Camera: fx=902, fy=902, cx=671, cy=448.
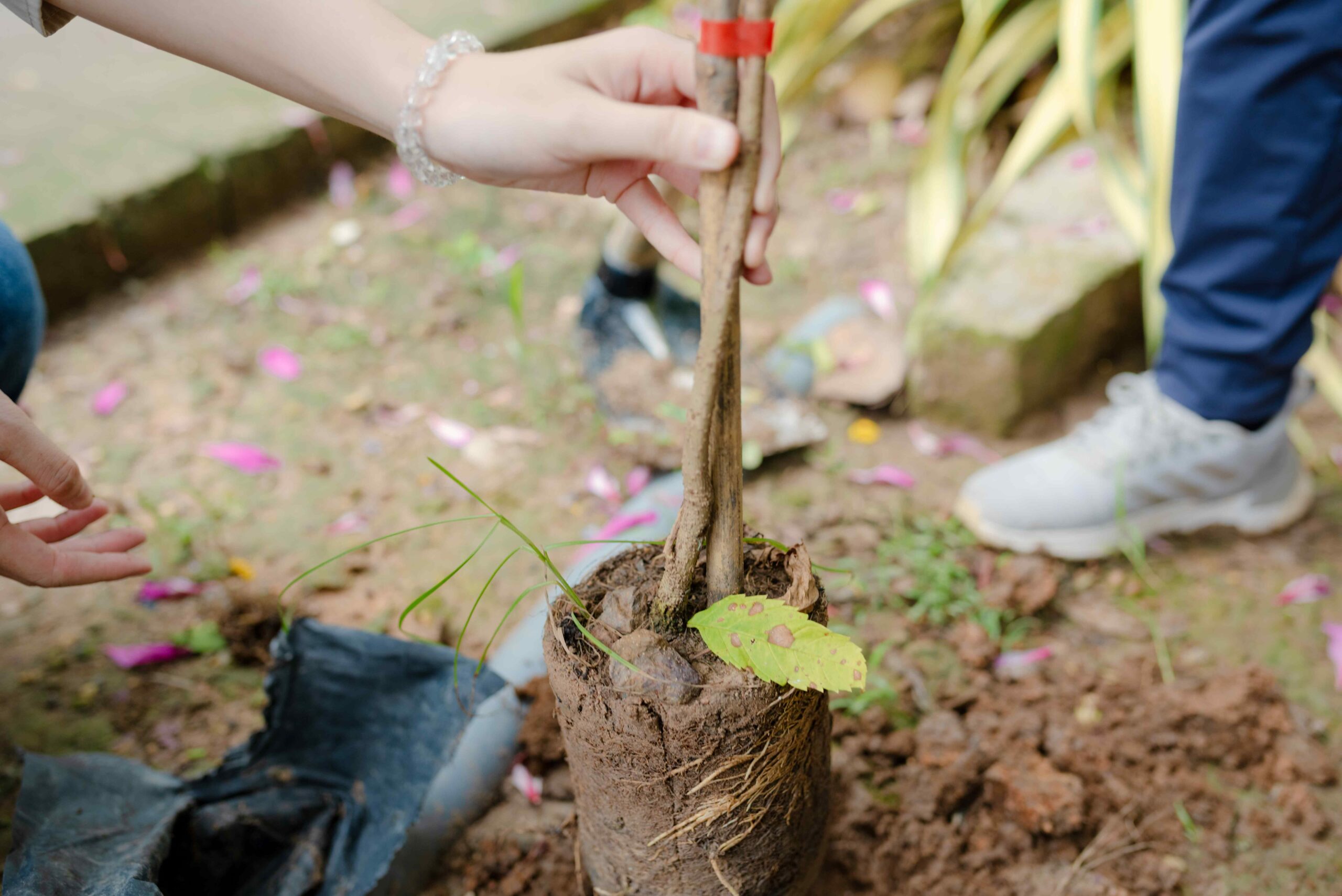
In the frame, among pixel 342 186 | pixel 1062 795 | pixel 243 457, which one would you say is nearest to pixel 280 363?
pixel 243 457

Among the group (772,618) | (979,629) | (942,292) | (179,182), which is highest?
(179,182)

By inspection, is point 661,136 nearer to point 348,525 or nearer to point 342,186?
point 348,525

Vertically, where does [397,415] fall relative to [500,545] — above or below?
above

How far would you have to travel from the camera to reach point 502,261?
2574mm

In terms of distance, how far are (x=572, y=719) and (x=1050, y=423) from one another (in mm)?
1538

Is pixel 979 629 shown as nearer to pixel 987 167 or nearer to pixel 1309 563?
pixel 1309 563

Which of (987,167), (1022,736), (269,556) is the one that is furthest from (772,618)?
(987,167)

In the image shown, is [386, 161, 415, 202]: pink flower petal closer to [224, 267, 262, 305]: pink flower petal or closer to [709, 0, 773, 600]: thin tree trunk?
[224, 267, 262, 305]: pink flower petal

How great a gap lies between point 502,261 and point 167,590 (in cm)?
127

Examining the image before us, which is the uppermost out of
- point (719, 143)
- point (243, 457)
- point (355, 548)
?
point (719, 143)

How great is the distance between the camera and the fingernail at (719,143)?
0.74m

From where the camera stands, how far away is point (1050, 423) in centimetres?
209

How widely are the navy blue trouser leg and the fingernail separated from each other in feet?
3.37

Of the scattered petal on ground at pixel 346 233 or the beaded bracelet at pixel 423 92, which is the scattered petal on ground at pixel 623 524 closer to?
the beaded bracelet at pixel 423 92
